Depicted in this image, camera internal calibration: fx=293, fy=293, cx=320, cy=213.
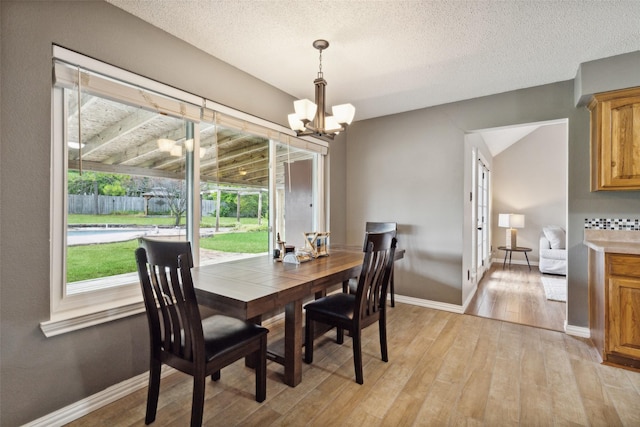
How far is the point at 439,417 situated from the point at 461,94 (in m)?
3.13

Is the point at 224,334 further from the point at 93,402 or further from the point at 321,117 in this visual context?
the point at 321,117

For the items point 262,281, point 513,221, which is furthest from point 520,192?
point 262,281

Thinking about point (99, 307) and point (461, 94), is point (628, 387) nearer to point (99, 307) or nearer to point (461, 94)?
point (461, 94)

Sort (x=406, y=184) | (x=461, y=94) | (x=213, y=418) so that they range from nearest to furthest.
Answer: (x=213, y=418), (x=461, y=94), (x=406, y=184)

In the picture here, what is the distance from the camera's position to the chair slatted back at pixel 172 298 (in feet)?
4.58

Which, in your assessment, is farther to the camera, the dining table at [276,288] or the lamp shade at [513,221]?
the lamp shade at [513,221]

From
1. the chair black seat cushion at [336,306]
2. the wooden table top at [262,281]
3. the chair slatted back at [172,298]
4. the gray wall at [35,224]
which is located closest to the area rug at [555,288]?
the chair black seat cushion at [336,306]

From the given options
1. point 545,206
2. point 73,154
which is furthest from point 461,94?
point 545,206

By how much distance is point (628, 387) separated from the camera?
200 cm

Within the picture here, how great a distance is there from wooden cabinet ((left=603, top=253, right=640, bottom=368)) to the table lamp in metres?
4.34

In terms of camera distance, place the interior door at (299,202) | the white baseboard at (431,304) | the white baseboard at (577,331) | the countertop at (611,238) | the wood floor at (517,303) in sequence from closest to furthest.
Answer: the countertop at (611,238)
the white baseboard at (577,331)
the wood floor at (517,303)
the white baseboard at (431,304)
the interior door at (299,202)

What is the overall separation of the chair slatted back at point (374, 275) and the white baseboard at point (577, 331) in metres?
2.06

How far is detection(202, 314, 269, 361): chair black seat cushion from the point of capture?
156 centimetres

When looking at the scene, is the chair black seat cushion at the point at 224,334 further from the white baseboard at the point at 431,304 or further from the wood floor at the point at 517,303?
the wood floor at the point at 517,303
